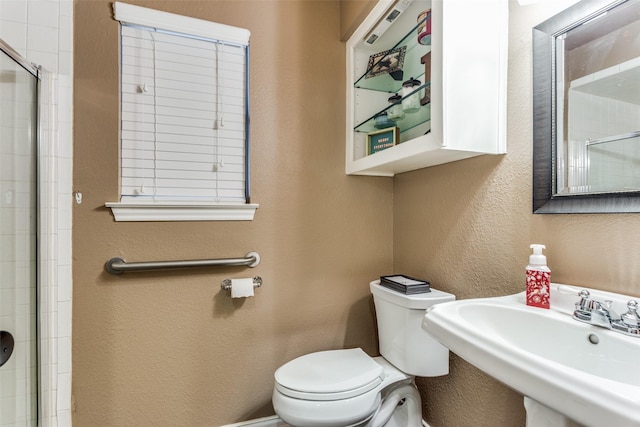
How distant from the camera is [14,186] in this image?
1.20 metres

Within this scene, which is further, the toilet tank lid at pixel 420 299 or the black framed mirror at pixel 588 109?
the toilet tank lid at pixel 420 299

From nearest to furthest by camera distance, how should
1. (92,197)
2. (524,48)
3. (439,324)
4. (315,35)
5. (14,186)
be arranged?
(439,324) < (524,48) < (14,186) < (92,197) < (315,35)

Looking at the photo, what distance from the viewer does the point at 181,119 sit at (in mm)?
1458

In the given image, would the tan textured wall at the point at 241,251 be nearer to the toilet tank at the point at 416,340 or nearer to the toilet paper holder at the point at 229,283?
the toilet paper holder at the point at 229,283

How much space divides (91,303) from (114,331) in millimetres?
154

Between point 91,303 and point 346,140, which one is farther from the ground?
point 346,140

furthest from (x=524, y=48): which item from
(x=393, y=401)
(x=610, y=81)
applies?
(x=393, y=401)

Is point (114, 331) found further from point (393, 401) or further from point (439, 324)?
point (439, 324)

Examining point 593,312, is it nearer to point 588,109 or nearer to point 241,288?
point 588,109

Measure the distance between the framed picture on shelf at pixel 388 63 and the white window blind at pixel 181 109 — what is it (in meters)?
0.64

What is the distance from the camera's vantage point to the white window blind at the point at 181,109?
1387 millimetres

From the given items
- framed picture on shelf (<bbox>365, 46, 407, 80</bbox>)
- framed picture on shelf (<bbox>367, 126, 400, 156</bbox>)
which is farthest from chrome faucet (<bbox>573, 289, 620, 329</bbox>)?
framed picture on shelf (<bbox>365, 46, 407, 80</bbox>)

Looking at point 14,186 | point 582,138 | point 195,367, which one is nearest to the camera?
point 582,138

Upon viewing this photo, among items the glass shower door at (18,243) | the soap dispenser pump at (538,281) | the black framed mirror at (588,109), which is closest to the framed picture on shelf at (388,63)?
the black framed mirror at (588,109)
